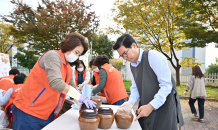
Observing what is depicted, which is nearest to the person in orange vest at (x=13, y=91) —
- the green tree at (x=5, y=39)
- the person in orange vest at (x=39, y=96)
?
the person in orange vest at (x=39, y=96)

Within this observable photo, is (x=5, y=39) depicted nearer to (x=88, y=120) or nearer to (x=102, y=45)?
(x=102, y=45)

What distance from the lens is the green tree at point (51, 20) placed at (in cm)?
920

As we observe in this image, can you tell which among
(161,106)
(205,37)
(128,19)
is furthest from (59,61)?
(128,19)

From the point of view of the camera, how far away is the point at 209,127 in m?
4.60

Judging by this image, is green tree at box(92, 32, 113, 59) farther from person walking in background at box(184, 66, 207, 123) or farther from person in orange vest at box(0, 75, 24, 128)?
person in orange vest at box(0, 75, 24, 128)

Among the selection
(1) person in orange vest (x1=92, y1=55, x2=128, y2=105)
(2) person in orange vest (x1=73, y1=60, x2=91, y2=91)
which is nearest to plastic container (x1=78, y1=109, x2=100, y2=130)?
(1) person in orange vest (x1=92, y1=55, x2=128, y2=105)

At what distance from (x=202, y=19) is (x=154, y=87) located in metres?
8.77

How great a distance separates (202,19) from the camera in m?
8.87

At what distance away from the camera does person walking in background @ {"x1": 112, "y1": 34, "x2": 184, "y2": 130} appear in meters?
1.59

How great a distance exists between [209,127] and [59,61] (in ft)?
15.1

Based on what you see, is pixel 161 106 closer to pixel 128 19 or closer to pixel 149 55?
pixel 149 55

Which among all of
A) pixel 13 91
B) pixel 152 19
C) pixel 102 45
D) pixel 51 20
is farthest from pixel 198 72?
pixel 102 45

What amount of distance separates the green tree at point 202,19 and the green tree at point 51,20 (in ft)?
16.5

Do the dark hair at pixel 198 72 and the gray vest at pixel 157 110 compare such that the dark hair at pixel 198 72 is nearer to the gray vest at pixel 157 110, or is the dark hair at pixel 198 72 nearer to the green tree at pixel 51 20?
the gray vest at pixel 157 110
